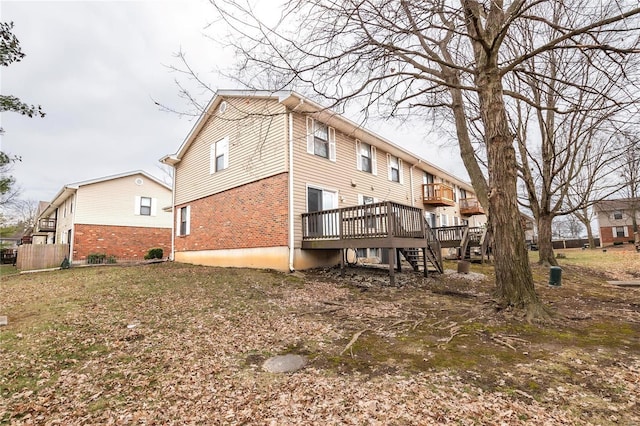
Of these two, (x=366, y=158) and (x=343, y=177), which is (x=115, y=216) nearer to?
(x=343, y=177)

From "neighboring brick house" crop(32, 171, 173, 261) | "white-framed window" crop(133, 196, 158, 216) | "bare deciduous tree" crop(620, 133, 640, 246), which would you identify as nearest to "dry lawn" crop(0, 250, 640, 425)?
"bare deciduous tree" crop(620, 133, 640, 246)

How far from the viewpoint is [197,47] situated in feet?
16.7

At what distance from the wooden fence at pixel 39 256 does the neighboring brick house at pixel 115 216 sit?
3.80ft

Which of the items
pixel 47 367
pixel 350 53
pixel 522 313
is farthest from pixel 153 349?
pixel 522 313

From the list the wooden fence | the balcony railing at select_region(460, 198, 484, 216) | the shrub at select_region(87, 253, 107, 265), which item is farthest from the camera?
the balcony railing at select_region(460, 198, 484, 216)

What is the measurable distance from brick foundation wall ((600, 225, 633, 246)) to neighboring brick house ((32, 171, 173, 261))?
5401 cm

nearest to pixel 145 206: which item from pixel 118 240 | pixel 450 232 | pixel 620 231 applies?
pixel 118 240

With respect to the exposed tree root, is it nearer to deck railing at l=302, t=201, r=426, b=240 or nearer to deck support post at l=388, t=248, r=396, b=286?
deck support post at l=388, t=248, r=396, b=286

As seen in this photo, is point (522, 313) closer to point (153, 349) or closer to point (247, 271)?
point (153, 349)

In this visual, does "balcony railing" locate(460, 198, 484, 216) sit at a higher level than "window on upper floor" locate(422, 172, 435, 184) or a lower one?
lower

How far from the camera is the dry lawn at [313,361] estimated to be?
9.45ft

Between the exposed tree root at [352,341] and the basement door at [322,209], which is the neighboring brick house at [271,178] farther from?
the exposed tree root at [352,341]

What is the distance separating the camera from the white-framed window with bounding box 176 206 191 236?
636 inches

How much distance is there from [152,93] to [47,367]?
3.93 meters
